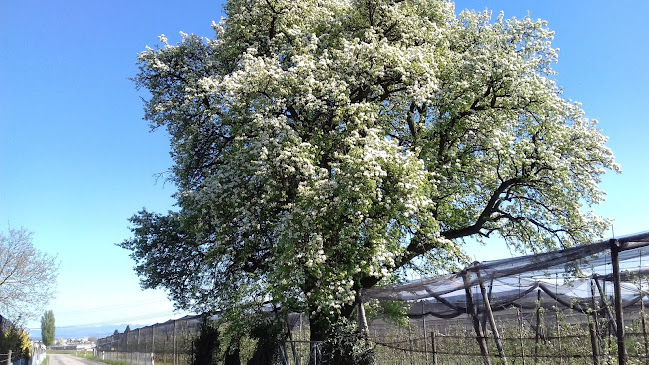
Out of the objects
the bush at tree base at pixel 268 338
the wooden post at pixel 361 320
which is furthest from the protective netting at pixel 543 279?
the bush at tree base at pixel 268 338

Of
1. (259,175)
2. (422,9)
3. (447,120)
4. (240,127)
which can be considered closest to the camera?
(259,175)

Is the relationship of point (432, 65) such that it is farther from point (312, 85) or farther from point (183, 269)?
point (183, 269)

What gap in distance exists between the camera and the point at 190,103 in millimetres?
17875

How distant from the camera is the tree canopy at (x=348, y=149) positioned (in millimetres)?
15570

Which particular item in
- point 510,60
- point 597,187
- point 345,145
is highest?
point 510,60

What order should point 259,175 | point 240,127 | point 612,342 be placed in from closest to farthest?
point 612,342 → point 259,175 → point 240,127

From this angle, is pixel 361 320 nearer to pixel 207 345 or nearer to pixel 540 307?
pixel 540 307

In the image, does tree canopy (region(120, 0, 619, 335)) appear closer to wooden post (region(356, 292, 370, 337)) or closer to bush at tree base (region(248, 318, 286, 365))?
wooden post (region(356, 292, 370, 337))

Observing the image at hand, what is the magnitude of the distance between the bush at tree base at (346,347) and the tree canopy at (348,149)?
592 millimetres

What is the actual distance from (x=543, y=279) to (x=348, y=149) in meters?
7.08

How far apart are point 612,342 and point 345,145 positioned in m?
9.10

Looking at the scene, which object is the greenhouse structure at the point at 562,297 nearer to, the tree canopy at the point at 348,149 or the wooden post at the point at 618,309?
the wooden post at the point at 618,309

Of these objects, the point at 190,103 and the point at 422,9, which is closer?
the point at 190,103

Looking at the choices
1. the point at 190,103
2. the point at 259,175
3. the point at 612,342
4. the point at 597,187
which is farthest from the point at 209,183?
the point at 597,187
